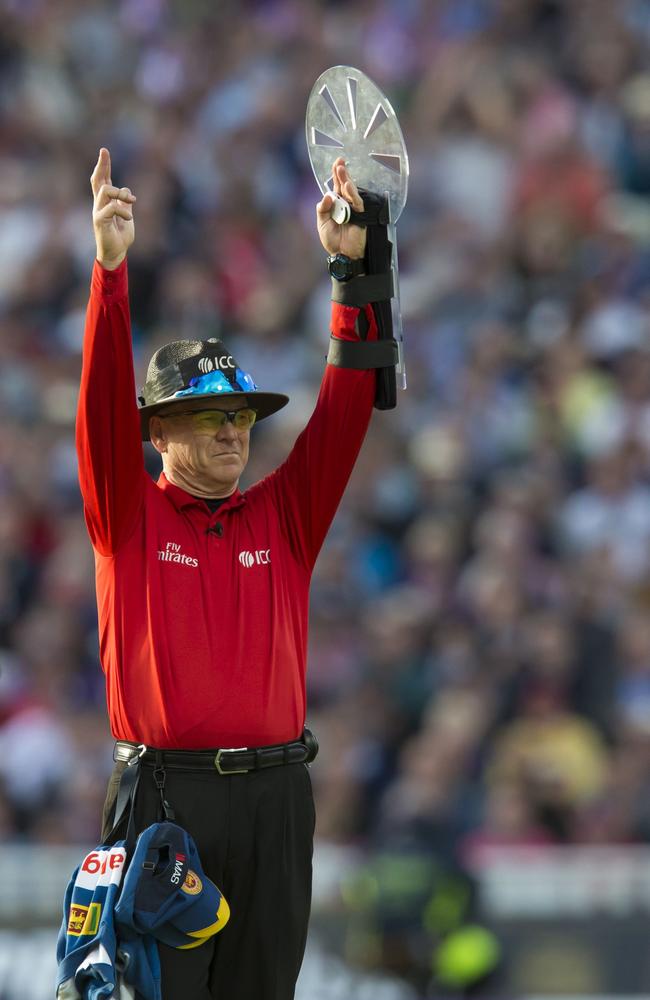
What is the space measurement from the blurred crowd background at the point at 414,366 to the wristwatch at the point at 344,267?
3231mm

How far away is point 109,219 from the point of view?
3945 mm

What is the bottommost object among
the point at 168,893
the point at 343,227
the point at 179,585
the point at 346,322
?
the point at 168,893

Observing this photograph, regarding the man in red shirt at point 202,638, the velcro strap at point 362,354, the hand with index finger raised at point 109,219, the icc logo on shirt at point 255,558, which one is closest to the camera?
the hand with index finger raised at point 109,219

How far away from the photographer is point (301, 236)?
1008cm

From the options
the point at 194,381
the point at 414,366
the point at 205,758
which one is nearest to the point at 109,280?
the point at 194,381

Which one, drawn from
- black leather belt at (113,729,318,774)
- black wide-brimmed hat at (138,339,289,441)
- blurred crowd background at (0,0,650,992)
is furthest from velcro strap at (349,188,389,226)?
blurred crowd background at (0,0,650,992)

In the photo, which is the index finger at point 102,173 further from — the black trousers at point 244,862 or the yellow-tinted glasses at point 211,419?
the black trousers at point 244,862

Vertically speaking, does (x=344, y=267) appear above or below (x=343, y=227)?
below

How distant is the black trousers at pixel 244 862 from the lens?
4.11 m

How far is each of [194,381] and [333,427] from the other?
0.36 metres

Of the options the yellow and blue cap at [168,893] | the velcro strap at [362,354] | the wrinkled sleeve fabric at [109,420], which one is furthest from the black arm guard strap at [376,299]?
the yellow and blue cap at [168,893]

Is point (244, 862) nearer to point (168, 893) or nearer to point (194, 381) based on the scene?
point (168, 893)

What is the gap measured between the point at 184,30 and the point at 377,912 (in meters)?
6.51

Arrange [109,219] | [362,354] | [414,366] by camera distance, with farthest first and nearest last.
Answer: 1. [414,366]
2. [362,354]
3. [109,219]
